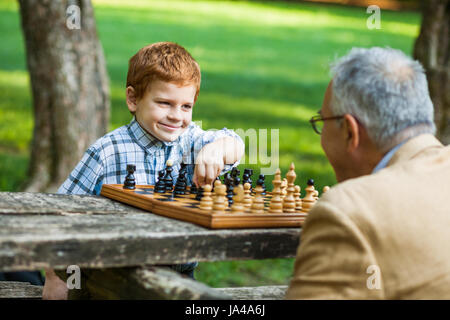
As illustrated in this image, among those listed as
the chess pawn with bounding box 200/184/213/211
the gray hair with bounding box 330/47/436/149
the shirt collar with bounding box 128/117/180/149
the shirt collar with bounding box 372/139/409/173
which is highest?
the gray hair with bounding box 330/47/436/149

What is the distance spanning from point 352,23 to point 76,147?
1797 centimetres

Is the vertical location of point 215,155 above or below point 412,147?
below

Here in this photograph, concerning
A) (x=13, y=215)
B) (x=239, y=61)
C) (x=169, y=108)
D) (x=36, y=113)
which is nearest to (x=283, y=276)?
(x=36, y=113)

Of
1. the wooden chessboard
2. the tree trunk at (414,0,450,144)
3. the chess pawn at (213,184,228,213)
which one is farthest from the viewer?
the tree trunk at (414,0,450,144)

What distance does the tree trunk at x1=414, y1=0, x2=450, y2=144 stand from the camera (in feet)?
21.8

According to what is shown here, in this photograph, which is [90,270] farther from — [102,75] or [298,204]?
[102,75]

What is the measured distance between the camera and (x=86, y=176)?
3.32 metres

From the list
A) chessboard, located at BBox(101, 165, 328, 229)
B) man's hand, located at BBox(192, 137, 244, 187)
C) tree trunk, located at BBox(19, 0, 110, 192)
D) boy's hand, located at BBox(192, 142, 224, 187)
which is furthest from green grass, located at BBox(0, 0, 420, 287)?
chessboard, located at BBox(101, 165, 328, 229)

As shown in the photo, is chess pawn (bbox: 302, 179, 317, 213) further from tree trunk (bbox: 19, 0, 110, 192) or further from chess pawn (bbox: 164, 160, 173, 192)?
tree trunk (bbox: 19, 0, 110, 192)

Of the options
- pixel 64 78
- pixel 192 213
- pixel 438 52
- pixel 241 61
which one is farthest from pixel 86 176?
pixel 241 61

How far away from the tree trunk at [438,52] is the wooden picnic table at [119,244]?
4552 millimetres

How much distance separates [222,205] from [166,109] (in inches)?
35.7

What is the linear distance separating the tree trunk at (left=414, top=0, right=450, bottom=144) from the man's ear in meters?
4.63

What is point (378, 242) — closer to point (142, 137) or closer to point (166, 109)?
point (166, 109)
